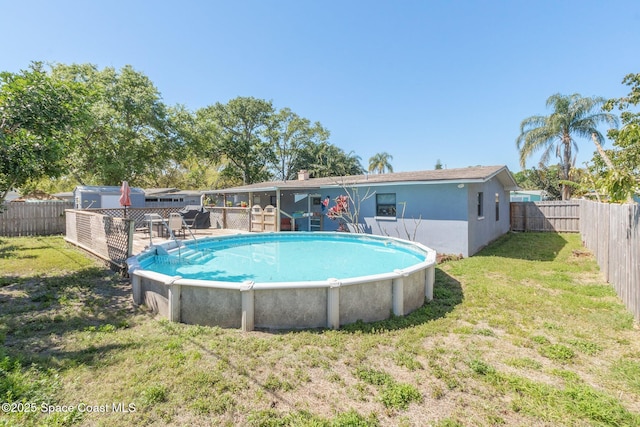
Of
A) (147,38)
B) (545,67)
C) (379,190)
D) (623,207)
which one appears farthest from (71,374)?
(545,67)

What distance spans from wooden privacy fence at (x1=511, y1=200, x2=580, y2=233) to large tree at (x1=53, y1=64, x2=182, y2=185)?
2867cm

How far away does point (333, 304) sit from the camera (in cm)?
484

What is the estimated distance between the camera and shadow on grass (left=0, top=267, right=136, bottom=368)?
3840 mm

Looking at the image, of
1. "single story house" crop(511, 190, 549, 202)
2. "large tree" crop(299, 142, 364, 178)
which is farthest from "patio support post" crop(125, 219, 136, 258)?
"single story house" crop(511, 190, 549, 202)

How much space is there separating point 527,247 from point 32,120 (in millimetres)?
16901

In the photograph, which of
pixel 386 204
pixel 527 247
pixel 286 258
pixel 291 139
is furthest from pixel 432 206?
pixel 291 139

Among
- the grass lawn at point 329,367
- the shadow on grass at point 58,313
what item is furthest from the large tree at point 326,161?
the grass lawn at point 329,367

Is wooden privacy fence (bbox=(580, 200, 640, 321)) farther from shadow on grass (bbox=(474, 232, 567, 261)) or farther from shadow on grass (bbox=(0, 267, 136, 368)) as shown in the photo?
shadow on grass (bbox=(0, 267, 136, 368))

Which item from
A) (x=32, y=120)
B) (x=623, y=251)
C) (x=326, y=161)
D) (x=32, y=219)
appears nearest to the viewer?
(x=623, y=251)

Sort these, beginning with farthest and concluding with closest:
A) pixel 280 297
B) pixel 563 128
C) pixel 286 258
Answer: pixel 563 128, pixel 286 258, pixel 280 297

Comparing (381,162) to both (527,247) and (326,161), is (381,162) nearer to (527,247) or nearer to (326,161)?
(326,161)

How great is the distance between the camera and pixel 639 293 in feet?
15.9

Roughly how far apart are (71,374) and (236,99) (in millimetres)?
37648

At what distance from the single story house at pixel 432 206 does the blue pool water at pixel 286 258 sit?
5.41 ft
